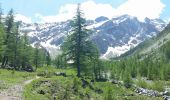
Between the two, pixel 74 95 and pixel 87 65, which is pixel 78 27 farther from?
pixel 74 95

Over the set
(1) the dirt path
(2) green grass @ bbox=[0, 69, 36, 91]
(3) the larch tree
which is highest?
(3) the larch tree

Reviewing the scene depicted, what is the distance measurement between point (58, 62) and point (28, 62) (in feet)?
226

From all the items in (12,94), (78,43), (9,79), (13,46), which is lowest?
(12,94)

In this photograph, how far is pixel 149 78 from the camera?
136500 mm

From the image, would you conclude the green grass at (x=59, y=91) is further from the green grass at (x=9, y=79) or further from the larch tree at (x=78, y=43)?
the larch tree at (x=78, y=43)

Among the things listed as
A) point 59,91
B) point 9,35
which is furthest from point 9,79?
point 9,35

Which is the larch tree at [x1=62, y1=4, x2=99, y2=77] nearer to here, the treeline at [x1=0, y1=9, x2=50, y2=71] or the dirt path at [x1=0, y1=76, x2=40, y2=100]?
the treeline at [x1=0, y1=9, x2=50, y2=71]

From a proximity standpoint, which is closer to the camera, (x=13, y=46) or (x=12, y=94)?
(x=12, y=94)

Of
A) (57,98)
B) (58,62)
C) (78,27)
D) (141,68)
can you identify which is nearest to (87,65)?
(78,27)

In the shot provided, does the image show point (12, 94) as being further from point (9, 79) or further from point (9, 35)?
point (9, 35)

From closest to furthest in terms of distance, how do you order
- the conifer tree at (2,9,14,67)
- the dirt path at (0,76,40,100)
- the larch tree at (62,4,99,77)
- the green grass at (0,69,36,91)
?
the dirt path at (0,76,40,100) < the green grass at (0,69,36,91) < the larch tree at (62,4,99,77) < the conifer tree at (2,9,14,67)

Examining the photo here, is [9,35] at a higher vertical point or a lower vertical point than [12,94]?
higher

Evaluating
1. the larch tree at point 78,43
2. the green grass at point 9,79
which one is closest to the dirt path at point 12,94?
the green grass at point 9,79

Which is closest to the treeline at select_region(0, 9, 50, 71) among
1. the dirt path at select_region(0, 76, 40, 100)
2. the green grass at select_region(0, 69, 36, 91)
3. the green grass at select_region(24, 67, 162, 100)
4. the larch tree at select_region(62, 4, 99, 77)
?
the larch tree at select_region(62, 4, 99, 77)
